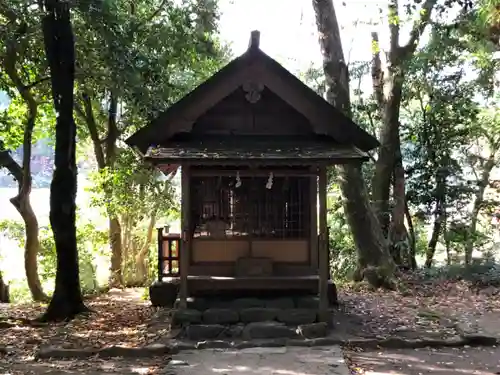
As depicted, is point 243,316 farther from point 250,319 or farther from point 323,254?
point 323,254

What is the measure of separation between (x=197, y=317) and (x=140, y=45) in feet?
23.0

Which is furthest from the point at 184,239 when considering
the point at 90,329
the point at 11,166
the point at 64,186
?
the point at 11,166

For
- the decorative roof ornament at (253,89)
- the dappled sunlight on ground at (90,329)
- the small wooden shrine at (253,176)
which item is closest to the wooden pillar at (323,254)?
the small wooden shrine at (253,176)

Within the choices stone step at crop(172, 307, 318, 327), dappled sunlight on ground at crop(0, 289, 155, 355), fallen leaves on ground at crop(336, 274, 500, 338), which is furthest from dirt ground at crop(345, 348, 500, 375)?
dappled sunlight on ground at crop(0, 289, 155, 355)

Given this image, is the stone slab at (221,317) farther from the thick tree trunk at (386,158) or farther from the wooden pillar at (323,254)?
the thick tree trunk at (386,158)

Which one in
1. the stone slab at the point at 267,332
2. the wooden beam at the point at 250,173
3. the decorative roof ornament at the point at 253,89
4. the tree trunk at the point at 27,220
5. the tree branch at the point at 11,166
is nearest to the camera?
the stone slab at the point at 267,332

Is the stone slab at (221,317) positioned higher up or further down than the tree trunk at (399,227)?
further down


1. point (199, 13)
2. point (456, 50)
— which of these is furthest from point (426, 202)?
point (199, 13)

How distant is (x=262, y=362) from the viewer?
704 centimetres

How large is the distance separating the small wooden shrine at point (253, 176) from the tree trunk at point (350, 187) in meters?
3.87

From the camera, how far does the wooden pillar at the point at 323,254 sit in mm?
8625

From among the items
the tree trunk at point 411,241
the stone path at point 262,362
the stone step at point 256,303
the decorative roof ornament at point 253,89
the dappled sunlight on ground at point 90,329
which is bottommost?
→ the stone path at point 262,362

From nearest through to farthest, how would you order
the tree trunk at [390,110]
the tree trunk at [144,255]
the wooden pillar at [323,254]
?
the wooden pillar at [323,254]
the tree trunk at [390,110]
the tree trunk at [144,255]

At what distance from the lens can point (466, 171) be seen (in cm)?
1700
